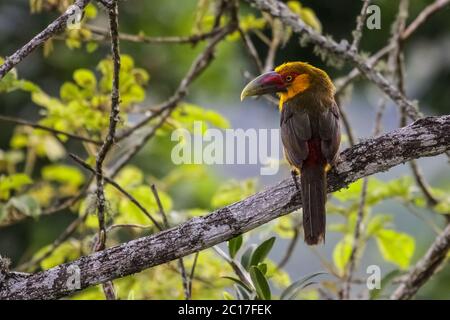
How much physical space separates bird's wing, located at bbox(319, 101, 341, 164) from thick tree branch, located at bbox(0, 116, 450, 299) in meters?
0.24

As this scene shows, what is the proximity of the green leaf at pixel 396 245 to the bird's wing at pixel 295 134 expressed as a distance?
977mm

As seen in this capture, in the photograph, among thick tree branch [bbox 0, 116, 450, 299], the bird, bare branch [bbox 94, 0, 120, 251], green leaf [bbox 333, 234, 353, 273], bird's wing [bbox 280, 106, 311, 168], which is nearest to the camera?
thick tree branch [bbox 0, 116, 450, 299]

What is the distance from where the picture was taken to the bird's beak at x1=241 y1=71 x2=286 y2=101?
156 inches

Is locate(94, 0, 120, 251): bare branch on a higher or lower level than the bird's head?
lower

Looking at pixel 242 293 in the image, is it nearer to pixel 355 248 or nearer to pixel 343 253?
pixel 355 248

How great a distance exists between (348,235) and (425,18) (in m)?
1.23

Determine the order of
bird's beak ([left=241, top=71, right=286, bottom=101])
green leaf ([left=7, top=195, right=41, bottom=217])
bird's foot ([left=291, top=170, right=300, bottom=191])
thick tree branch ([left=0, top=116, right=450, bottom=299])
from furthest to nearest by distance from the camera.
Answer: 1. green leaf ([left=7, top=195, right=41, bottom=217])
2. bird's beak ([left=241, top=71, right=286, bottom=101])
3. bird's foot ([left=291, top=170, right=300, bottom=191])
4. thick tree branch ([left=0, top=116, right=450, bottom=299])

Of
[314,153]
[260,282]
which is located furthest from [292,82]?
[260,282]

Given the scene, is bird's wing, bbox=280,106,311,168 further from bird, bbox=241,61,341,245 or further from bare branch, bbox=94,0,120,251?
bare branch, bbox=94,0,120,251

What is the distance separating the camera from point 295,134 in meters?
3.63

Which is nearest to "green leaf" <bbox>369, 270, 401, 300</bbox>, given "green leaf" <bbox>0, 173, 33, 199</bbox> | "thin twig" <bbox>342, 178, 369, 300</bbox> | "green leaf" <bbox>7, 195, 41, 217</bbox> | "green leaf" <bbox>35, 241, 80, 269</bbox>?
"thin twig" <bbox>342, 178, 369, 300</bbox>

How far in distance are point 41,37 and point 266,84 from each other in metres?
1.49
